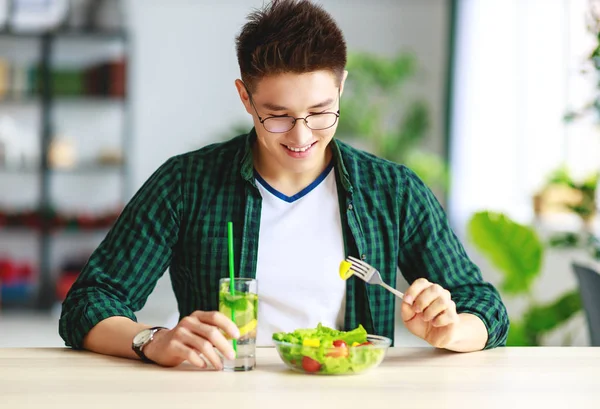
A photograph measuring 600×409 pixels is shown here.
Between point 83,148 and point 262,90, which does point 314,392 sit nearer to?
point 262,90

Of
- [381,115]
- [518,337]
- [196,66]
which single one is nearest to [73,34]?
[196,66]

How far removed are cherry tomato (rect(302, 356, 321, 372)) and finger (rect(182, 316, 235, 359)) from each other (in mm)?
120

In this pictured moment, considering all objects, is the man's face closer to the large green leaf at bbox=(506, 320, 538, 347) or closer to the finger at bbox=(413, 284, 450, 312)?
the finger at bbox=(413, 284, 450, 312)

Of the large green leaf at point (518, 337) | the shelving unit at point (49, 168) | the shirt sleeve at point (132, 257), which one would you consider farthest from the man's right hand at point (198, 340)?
the shelving unit at point (49, 168)

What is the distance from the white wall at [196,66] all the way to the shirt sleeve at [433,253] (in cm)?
496

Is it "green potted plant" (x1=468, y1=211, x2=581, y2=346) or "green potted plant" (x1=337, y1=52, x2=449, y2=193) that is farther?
"green potted plant" (x1=337, y1=52, x2=449, y2=193)

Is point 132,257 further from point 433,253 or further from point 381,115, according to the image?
point 381,115

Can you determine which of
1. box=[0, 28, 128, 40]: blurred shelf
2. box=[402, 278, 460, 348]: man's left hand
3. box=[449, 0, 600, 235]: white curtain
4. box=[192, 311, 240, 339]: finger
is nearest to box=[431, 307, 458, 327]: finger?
box=[402, 278, 460, 348]: man's left hand

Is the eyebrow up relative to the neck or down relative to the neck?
up

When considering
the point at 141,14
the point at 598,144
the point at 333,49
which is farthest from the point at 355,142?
the point at 333,49

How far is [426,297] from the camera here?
142 cm

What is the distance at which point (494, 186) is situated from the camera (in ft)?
17.8

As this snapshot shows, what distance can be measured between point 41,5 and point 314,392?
5801mm

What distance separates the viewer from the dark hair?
160 cm
